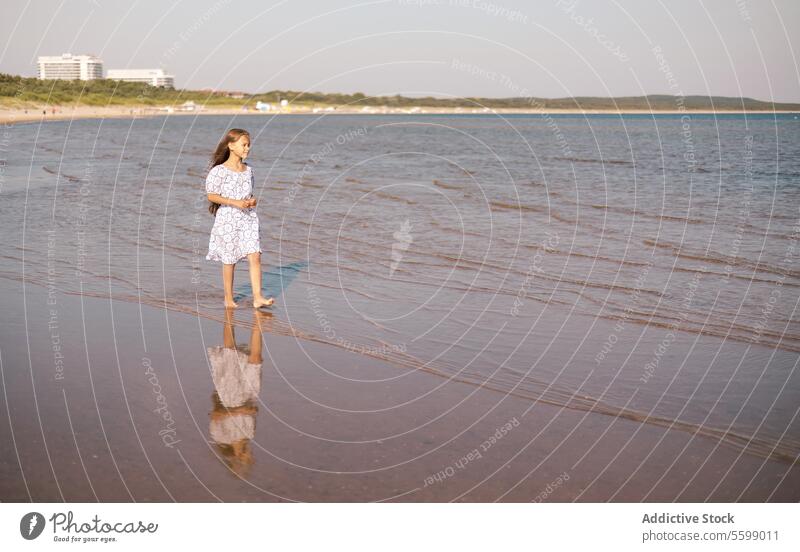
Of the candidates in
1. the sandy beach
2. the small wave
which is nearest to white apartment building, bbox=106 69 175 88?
the small wave

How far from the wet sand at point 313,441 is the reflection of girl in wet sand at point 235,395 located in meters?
0.02

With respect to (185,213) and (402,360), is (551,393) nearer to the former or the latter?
(402,360)

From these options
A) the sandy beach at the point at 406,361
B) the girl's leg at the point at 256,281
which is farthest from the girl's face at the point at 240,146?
the sandy beach at the point at 406,361

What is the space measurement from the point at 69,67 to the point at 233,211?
158 metres

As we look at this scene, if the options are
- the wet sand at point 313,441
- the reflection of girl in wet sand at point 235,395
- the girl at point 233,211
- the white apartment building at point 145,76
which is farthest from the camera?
the white apartment building at point 145,76

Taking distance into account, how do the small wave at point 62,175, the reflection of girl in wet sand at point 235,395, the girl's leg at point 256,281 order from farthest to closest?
1. the small wave at point 62,175
2. the girl's leg at point 256,281
3. the reflection of girl in wet sand at point 235,395

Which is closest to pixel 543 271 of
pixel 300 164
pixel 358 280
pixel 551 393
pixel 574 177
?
pixel 358 280

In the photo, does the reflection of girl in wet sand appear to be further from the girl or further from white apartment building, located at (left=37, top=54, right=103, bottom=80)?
white apartment building, located at (left=37, top=54, right=103, bottom=80)

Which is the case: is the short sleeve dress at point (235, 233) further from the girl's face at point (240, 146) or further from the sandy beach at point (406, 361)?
the sandy beach at point (406, 361)

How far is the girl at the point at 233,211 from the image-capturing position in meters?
9.31

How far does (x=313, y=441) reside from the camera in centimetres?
577

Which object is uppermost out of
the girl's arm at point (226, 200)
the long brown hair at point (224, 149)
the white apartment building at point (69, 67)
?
the white apartment building at point (69, 67)

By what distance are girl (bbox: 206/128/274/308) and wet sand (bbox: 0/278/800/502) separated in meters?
2.00

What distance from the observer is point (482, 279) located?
38.3 feet
